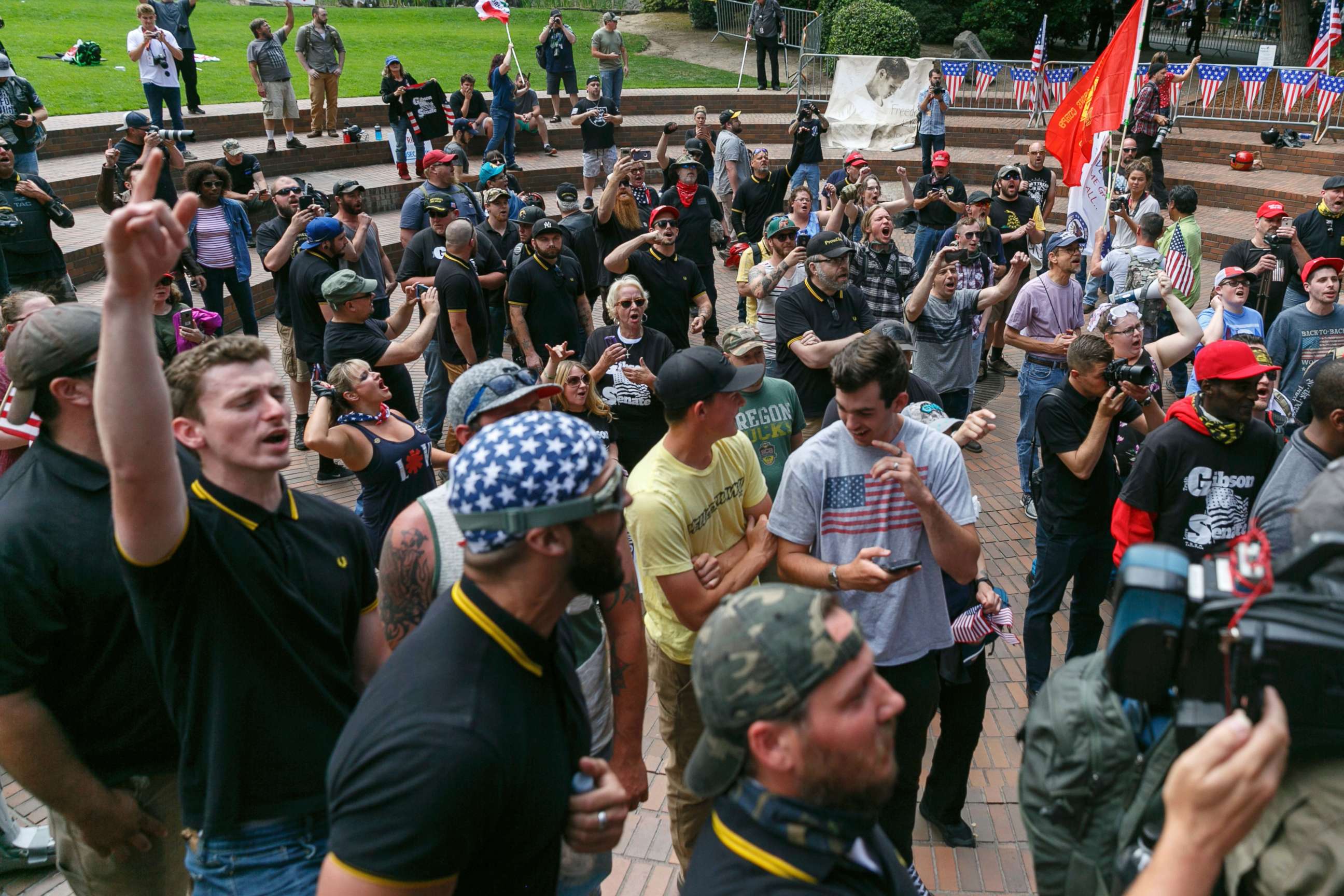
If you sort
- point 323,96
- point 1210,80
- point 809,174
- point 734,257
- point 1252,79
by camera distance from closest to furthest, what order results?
point 734,257, point 809,174, point 323,96, point 1252,79, point 1210,80

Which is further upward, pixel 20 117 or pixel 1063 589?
pixel 20 117

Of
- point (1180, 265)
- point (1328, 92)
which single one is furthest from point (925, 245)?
point (1328, 92)

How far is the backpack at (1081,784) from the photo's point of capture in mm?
2002

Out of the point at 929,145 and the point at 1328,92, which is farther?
the point at 929,145

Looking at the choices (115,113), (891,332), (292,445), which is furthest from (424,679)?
(115,113)

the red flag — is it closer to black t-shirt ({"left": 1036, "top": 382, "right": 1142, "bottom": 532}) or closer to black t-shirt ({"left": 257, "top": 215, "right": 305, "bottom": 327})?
black t-shirt ({"left": 1036, "top": 382, "right": 1142, "bottom": 532})

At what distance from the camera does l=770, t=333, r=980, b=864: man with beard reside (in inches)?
139

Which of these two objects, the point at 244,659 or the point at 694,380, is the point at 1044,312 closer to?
the point at 694,380

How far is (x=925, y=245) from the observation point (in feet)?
37.9

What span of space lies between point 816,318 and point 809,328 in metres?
0.09

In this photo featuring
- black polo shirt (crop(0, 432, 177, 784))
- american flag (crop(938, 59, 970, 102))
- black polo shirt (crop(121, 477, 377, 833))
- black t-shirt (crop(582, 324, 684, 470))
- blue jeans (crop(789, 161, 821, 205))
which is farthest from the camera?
american flag (crop(938, 59, 970, 102))

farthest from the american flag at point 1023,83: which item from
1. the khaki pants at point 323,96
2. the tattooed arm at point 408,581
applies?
the tattooed arm at point 408,581

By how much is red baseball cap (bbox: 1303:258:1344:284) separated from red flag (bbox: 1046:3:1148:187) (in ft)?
8.72

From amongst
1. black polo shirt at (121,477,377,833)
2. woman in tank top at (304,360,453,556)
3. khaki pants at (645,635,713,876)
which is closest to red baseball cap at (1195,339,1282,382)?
khaki pants at (645,635,713,876)
